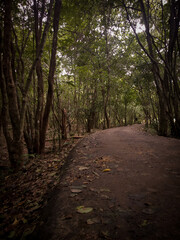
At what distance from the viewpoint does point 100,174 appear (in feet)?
8.24

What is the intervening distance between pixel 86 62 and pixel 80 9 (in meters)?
4.82

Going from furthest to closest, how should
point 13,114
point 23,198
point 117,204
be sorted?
point 13,114 < point 23,198 < point 117,204

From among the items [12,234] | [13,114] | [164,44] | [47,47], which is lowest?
[12,234]

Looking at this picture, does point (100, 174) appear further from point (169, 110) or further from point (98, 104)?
point (98, 104)

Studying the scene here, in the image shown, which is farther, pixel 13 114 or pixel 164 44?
pixel 164 44

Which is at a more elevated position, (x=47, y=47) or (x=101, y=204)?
(x=47, y=47)

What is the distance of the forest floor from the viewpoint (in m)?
1.24

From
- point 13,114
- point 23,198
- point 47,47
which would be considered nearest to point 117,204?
point 23,198

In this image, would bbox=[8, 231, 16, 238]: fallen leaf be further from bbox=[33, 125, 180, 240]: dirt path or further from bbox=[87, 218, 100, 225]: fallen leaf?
bbox=[87, 218, 100, 225]: fallen leaf

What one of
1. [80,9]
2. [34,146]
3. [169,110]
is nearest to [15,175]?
[34,146]

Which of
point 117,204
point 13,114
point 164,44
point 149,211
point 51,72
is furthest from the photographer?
point 164,44

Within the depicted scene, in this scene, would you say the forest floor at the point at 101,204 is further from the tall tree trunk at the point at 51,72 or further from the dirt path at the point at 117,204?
the tall tree trunk at the point at 51,72

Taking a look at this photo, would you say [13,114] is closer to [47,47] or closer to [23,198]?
[23,198]

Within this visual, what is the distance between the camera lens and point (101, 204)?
5.38 feet
